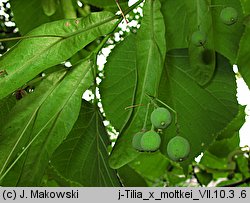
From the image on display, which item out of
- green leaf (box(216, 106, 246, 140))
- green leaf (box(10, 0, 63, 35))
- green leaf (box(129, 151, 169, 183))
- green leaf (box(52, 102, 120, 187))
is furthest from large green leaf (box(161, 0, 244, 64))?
green leaf (box(129, 151, 169, 183))

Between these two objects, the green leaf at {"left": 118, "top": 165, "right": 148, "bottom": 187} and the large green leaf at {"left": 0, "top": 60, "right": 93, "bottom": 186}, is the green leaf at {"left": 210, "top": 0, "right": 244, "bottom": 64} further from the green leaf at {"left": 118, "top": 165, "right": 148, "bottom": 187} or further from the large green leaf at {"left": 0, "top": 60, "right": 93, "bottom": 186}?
the green leaf at {"left": 118, "top": 165, "right": 148, "bottom": 187}

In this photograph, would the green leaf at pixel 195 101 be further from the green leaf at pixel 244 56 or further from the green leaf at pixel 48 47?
the green leaf at pixel 48 47

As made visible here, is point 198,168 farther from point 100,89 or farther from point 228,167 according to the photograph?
point 100,89

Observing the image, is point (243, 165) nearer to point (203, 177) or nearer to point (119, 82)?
point (203, 177)

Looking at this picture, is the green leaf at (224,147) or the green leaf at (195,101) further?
the green leaf at (224,147)

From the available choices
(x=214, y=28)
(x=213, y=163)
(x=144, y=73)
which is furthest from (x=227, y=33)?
(x=213, y=163)

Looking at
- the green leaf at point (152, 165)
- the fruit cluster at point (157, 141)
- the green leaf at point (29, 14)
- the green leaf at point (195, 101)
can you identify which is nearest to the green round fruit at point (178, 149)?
the fruit cluster at point (157, 141)

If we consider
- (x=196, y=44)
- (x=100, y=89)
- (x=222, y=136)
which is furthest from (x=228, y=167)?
(x=196, y=44)
